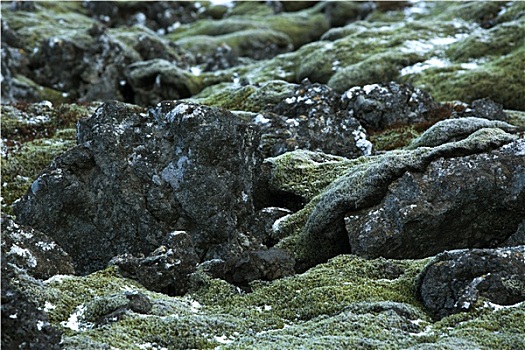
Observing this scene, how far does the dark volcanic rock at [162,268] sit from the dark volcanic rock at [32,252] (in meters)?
1.50

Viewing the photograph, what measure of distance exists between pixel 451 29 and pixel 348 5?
29922mm

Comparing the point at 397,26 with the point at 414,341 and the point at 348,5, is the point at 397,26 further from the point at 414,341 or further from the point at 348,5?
the point at 414,341

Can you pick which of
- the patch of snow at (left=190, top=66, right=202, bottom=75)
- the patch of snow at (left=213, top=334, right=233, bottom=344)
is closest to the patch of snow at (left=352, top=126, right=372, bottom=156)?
the patch of snow at (left=213, top=334, right=233, bottom=344)

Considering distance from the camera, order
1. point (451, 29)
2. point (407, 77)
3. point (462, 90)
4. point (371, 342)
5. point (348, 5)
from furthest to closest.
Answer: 1. point (348, 5)
2. point (451, 29)
3. point (407, 77)
4. point (462, 90)
5. point (371, 342)

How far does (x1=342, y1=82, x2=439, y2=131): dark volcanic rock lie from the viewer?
34281mm

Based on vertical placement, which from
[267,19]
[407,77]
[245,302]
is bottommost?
[267,19]

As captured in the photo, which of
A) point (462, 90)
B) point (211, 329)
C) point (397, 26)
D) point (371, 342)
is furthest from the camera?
point (397, 26)

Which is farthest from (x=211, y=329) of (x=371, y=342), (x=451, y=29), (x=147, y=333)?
(x=451, y=29)

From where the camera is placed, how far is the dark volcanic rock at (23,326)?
11711 millimetres

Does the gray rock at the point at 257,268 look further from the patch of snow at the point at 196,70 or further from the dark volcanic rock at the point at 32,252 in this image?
the patch of snow at the point at 196,70

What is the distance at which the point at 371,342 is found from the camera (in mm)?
13000

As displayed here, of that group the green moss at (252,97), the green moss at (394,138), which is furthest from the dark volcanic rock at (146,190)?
the green moss at (252,97)

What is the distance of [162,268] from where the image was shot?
57.3 feet

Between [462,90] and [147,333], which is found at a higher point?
[147,333]
